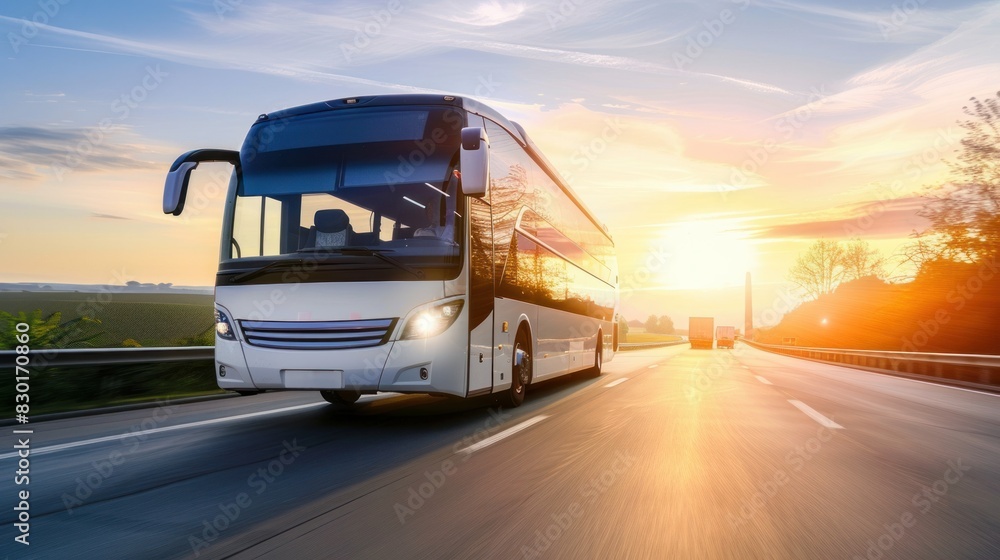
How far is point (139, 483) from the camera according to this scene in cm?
461

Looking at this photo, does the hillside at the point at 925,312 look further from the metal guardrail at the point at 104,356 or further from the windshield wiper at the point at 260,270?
the windshield wiper at the point at 260,270

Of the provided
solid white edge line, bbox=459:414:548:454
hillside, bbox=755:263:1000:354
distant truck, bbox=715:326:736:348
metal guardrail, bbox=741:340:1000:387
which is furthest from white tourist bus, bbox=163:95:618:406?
distant truck, bbox=715:326:736:348

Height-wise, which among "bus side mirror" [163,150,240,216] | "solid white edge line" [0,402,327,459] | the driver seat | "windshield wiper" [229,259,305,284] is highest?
"bus side mirror" [163,150,240,216]

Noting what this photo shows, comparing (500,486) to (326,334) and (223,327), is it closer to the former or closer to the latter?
(326,334)

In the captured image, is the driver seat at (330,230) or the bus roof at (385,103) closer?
the driver seat at (330,230)

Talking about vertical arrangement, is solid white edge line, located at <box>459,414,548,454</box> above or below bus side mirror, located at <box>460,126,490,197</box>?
below

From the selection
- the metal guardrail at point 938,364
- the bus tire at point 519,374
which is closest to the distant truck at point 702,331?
the metal guardrail at point 938,364

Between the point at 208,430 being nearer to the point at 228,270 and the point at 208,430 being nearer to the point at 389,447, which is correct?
the point at 228,270

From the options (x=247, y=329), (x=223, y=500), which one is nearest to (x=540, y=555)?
(x=223, y=500)

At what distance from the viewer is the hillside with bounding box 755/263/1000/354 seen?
31.4 metres

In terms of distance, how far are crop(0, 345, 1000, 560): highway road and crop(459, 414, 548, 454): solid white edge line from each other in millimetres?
55

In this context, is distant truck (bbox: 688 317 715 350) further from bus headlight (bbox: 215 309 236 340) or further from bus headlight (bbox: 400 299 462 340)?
bus headlight (bbox: 215 309 236 340)

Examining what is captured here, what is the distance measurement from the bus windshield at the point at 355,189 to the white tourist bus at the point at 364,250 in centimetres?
1

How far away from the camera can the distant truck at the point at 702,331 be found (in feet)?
215
